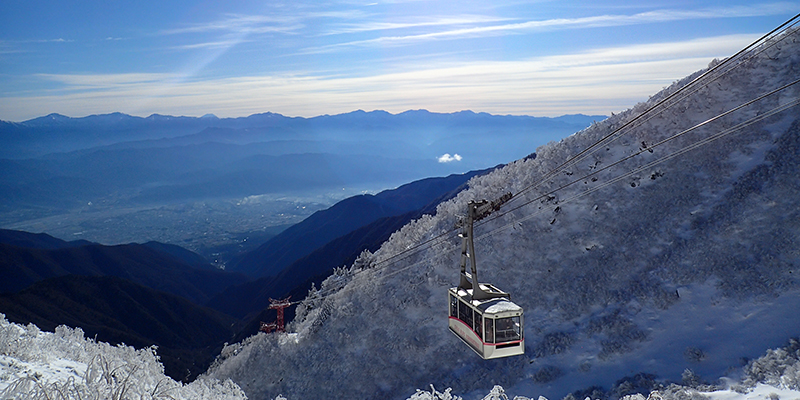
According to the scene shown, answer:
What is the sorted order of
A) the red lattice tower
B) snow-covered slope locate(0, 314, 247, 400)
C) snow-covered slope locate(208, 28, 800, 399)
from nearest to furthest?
snow-covered slope locate(0, 314, 247, 400) → snow-covered slope locate(208, 28, 800, 399) → the red lattice tower

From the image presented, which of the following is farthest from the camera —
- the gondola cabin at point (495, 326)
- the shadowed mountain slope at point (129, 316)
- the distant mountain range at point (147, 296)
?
the distant mountain range at point (147, 296)

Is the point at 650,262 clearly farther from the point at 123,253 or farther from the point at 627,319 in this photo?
the point at 123,253

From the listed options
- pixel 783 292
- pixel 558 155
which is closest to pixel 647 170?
pixel 558 155

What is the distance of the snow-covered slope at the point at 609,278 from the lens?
35.4 meters

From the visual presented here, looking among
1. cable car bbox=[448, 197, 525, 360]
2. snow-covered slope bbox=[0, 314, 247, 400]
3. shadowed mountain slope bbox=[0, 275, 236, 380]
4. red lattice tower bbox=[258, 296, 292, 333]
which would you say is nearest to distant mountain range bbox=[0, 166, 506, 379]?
shadowed mountain slope bbox=[0, 275, 236, 380]

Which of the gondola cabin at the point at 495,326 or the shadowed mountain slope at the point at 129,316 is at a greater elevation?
the gondola cabin at the point at 495,326

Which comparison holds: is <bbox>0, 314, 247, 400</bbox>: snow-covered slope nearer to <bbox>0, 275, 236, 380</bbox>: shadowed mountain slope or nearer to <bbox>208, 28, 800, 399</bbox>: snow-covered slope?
<bbox>208, 28, 800, 399</bbox>: snow-covered slope

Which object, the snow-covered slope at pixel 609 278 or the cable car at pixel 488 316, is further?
the snow-covered slope at pixel 609 278

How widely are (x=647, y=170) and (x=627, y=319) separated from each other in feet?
65.2

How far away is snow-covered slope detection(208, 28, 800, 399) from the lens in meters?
35.4

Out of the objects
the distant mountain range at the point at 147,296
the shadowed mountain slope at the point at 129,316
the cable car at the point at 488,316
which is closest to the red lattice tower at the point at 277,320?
the shadowed mountain slope at the point at 129,316

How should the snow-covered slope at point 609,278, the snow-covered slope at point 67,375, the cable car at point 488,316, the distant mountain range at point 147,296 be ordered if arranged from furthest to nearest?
the distant mountain range at point 147,296, the snow-covered slope at point 609,278, the snow-covered slope at point 67,375, the cable car at point 488,316

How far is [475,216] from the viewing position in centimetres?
1708

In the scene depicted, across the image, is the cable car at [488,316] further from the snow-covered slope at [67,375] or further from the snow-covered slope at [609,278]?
the snow-covered slope at [609,278]
